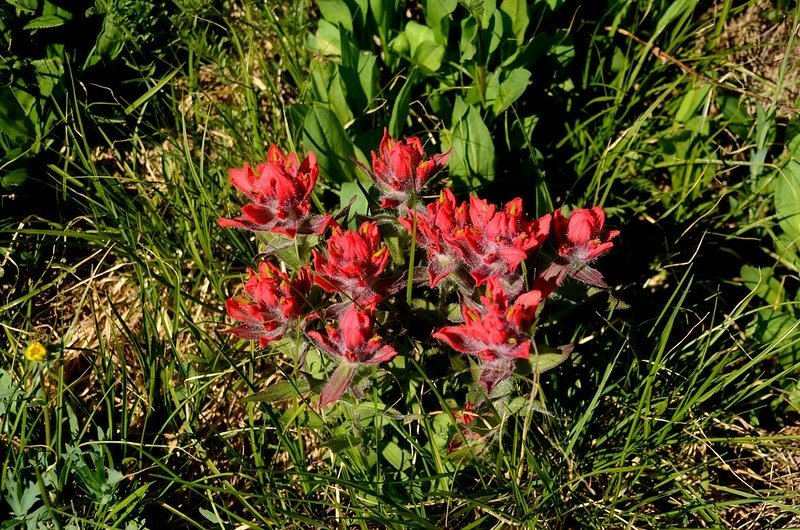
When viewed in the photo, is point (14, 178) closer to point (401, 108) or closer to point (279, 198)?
point (279, 198)

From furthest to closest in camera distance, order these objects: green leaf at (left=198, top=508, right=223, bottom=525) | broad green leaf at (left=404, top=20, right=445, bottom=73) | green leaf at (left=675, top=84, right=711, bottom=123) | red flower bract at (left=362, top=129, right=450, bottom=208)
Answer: green leaf at (left=675, top=84, right=711, bottom=123), broad green leaf at (left=404, top=20, right=445, bottom=73), green leaf at (left=198, top=508, right=223, bottom=525), red flower bract at (left=362, top=129, right=450, bottom=208)

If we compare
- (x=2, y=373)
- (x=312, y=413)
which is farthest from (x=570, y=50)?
(x=2, y=373)

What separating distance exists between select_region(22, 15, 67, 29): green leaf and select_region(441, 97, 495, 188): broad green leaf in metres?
1.25

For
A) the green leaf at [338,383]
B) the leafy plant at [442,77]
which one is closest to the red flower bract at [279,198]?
the green leaf at [338,383]

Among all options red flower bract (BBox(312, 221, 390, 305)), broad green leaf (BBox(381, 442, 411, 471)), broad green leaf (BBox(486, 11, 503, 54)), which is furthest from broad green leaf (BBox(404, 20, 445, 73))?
broad green leaf (BBox(381, 442, 411, 471))

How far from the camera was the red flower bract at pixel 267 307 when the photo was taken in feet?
5.75

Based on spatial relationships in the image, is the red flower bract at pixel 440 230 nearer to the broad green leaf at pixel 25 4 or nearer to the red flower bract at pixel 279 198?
the red flower bract at pixel 279 198

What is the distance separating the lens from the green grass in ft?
6.30

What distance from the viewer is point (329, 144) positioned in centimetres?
230

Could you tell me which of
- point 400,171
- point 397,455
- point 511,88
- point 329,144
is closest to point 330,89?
point 329,144

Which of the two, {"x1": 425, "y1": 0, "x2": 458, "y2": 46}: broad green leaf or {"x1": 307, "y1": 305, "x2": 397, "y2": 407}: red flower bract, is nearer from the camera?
{"x1": 307, "y1": 305, "x2": 397, "y2": 407}: red flower bract

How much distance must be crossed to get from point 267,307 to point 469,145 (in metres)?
0.89

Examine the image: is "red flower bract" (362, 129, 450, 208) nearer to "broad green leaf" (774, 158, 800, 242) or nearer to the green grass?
the green grass

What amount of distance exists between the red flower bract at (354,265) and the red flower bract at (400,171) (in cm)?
16
